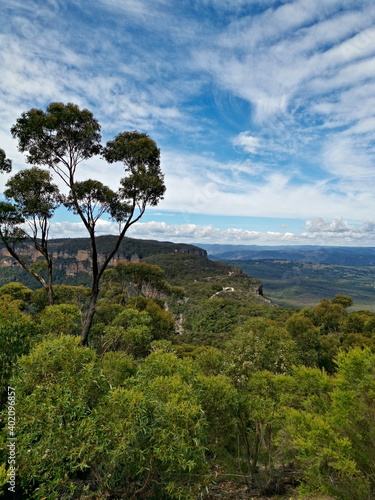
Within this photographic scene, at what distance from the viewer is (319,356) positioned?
26.1 metres

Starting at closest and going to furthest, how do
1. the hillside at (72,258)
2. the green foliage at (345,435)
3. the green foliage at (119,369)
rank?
1. the green foliage at (345,435)
2. the green foliage at (119,369)
3. the hillside at (72,258)

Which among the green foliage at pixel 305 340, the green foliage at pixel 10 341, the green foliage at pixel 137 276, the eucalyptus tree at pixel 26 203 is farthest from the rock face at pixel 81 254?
the green foliage at pixel 10 341

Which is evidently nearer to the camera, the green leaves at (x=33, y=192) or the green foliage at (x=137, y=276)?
the green leaves at (x=33, y=192)

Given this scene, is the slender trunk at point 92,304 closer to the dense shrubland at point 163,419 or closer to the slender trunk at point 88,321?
the slender trunk at point 88,321

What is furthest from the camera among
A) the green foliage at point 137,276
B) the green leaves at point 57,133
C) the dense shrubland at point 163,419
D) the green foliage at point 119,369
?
the green foliage at point 137,276

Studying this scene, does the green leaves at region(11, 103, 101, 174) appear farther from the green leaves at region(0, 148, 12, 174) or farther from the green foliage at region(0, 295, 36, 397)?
the green foliage at region(0, 295, 36, 397)

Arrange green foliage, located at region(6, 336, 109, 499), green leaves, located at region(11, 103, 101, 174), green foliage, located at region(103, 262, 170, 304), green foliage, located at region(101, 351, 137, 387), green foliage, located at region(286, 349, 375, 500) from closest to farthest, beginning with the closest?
green foliage, located at region(6, 336, 109, 499)
green foliage, located at region(286, 349, 375, 500)
green foliage, located at region(101, 351, 137, 387)
green leaves, located at region(11, 103, 101, 174)
green foliage, located at region(103, 262, 170, 304)


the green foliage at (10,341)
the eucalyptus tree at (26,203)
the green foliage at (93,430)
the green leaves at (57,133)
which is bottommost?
the green foliage at (93,430)

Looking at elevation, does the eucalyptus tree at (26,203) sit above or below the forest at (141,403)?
above

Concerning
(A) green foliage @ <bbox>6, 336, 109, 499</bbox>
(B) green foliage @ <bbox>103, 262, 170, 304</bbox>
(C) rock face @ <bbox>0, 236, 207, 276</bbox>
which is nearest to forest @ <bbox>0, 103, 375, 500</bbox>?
(A) green foliage @ <bbox>6, 336, 109, 499</bbox>

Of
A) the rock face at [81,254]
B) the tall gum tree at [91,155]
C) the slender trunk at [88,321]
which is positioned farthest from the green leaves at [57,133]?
the rock face at [81,254]

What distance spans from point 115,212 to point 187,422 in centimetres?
1096

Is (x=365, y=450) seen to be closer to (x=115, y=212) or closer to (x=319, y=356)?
(x=115, y=212)

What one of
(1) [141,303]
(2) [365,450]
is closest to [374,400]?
(2) [365,450]
